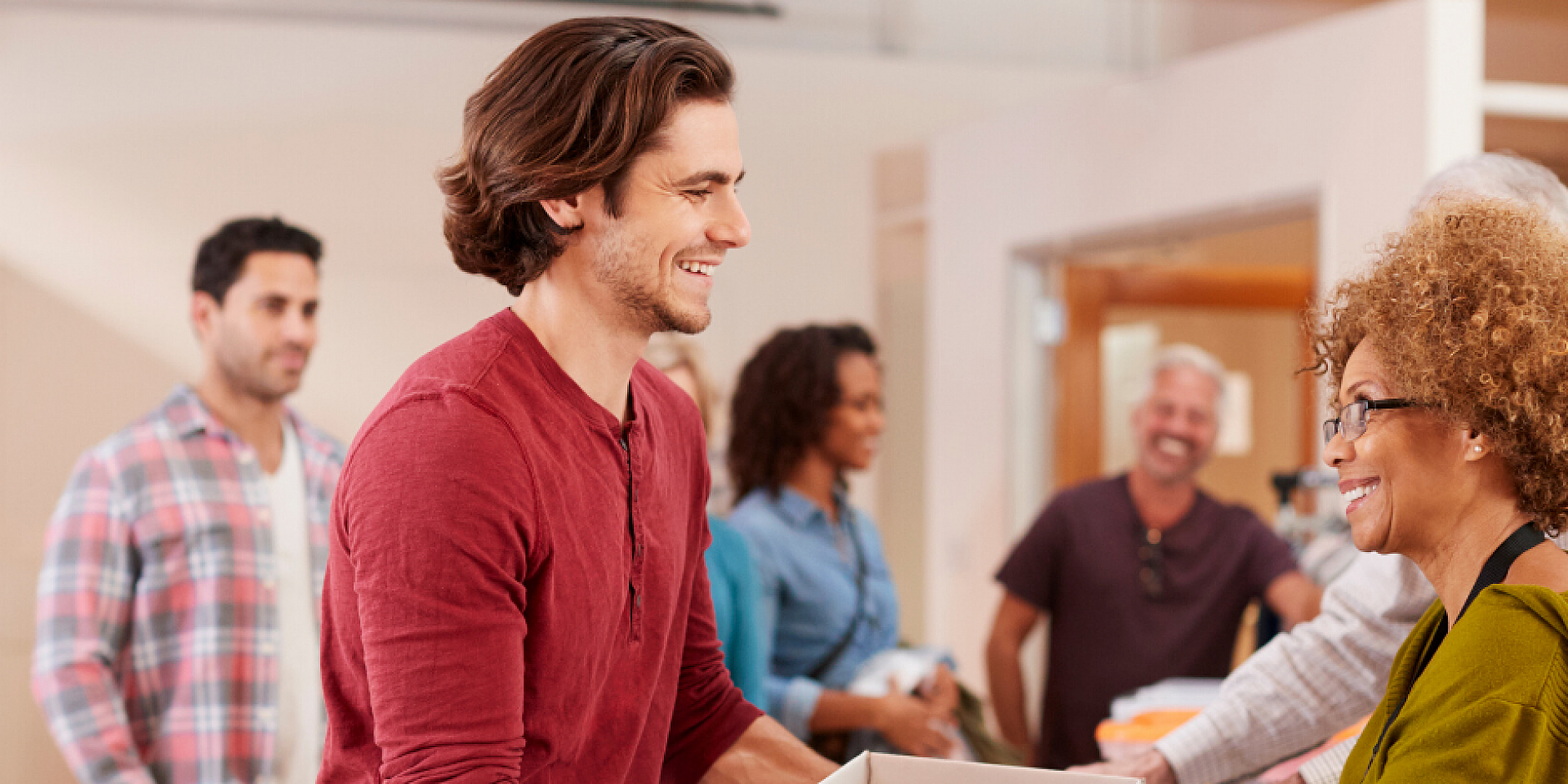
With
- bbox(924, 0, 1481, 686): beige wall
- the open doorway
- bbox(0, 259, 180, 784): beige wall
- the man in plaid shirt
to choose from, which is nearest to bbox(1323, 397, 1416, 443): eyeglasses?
bbox(924, 0, 1481, 686): beige wall

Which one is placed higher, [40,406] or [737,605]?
[40,406]

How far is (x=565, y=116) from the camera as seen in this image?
122 cm

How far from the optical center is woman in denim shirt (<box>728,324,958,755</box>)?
2.79 m

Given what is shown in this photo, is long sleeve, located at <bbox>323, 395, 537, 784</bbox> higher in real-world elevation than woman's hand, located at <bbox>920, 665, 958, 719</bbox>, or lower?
higher

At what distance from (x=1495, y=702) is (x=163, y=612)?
7.89 feet

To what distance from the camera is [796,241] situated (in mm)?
4227

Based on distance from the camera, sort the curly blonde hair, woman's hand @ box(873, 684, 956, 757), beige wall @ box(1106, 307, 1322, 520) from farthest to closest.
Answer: beige wall @ box(1106, 307, 1322, 520), woman's hand @ box(873, 684, 956, 757), the curly blonde hair

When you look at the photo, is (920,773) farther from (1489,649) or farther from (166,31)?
(166,31)

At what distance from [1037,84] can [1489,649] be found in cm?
389

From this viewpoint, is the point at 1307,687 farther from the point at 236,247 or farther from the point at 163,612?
the point at 236,247

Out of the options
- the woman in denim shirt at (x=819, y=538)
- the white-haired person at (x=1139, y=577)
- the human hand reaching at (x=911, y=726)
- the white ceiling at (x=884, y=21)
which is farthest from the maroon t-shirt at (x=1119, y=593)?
the white ceiling at (x=884, y=21)

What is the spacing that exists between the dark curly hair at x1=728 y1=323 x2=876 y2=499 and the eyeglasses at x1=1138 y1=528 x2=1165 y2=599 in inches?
36.9

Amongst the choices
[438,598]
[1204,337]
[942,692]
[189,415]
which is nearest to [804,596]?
[942,692]

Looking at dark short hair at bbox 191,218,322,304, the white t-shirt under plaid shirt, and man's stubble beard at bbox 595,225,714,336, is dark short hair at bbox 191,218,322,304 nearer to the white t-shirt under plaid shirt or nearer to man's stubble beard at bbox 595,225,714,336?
the white t-shirt under plaid shirt
